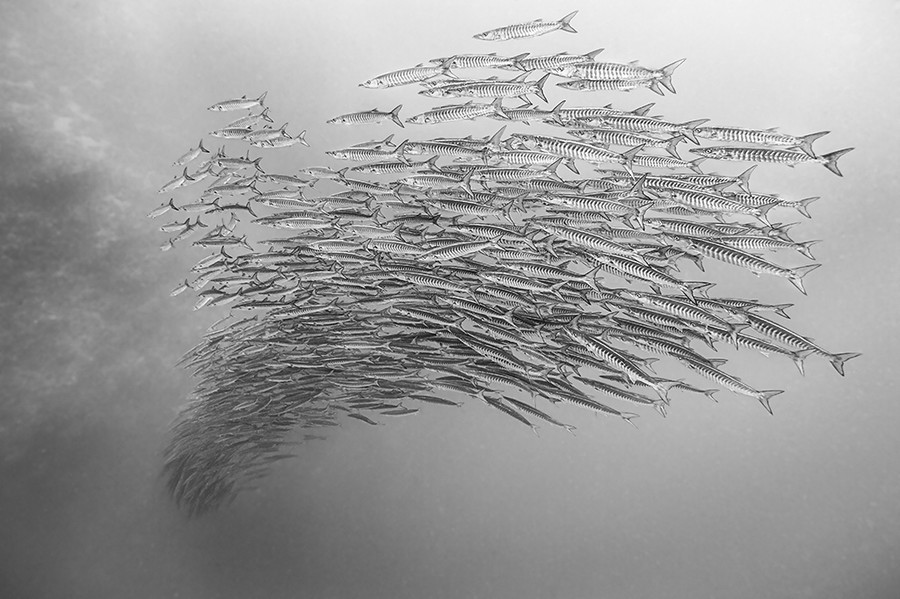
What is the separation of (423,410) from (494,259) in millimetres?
2247

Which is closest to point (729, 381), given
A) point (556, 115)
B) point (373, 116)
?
point (556, 115)

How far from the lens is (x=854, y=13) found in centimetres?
499

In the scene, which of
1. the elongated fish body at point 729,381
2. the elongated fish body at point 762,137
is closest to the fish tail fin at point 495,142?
the elongated fish body at point 762,137

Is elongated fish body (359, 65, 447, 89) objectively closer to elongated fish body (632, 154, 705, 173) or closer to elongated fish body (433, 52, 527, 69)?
elongated fish body (433, 52, 527, 69)

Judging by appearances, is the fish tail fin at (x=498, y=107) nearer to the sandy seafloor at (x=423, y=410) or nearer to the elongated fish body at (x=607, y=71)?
the elongated fish body at (x=607, y=71)

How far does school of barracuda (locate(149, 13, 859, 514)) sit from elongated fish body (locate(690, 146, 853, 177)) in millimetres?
11

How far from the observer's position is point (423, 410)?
556 centimetres

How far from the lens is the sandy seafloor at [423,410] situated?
504 cm

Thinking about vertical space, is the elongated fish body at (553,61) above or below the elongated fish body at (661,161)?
above

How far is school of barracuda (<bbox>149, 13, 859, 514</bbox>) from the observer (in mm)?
2803

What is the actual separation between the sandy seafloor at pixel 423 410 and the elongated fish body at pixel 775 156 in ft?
10.0

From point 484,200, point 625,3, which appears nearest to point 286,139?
point 484,200

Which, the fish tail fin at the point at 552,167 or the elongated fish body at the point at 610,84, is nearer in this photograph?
the elongated fish body at the point at 610,84

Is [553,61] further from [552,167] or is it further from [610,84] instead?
[552,167]
